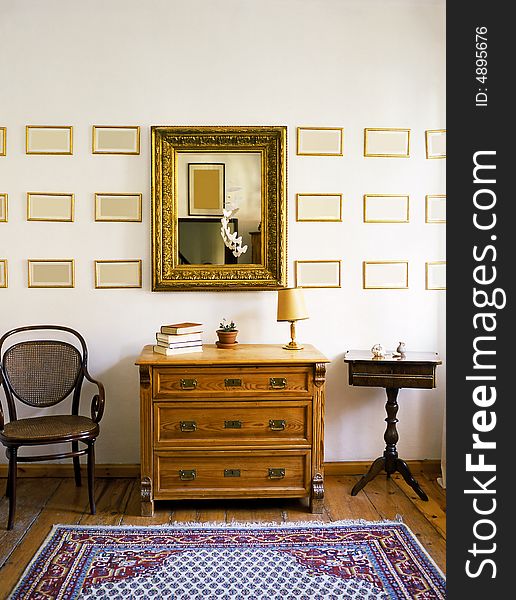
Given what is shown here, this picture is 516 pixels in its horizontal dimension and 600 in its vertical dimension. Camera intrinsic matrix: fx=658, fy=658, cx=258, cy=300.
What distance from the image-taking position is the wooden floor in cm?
321

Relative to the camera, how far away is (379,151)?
403cm

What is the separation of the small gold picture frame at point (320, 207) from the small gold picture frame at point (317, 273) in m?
0.27

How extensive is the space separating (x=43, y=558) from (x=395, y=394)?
79.9 inches

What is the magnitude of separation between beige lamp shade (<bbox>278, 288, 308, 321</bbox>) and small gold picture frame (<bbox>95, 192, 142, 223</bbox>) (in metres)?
1.01

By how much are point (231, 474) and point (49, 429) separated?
97 centimetres

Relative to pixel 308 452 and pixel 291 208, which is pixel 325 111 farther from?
Answer: pixel 308 452

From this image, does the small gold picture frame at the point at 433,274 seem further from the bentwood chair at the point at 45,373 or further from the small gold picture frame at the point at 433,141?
the bentwood chair at the point at 45,373

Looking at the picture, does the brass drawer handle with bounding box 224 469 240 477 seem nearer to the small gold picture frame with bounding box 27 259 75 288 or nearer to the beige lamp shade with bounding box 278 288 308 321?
the beige lamp shade with bounding box 278 288 308 321

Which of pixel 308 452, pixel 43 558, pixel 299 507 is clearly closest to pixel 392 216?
pixel 308 452

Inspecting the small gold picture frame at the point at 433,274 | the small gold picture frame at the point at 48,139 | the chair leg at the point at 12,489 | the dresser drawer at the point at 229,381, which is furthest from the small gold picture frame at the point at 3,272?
the small gold picture frame at the point at 433,274

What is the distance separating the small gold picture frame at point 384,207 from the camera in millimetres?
4047

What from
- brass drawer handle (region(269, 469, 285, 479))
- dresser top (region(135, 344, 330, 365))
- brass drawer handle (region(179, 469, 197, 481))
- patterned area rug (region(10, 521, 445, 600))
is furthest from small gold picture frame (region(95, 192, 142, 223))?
patterned area rug (region(10, 521, 445, 600))

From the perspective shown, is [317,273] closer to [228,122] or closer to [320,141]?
[320,141]

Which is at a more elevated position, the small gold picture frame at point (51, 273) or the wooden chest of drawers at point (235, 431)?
the small gold picture frame at point (51, 273)
